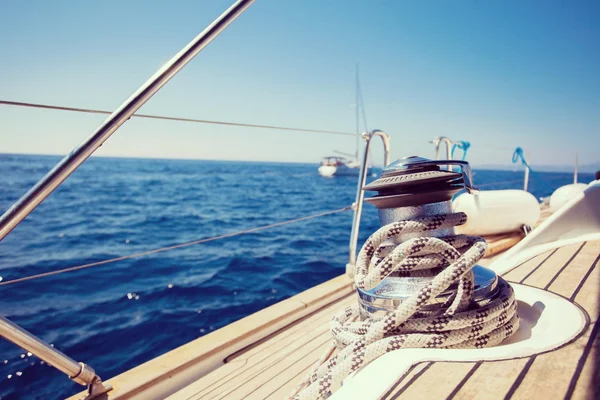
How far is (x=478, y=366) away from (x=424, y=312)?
15 cm

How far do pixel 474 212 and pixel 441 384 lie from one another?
229 cm

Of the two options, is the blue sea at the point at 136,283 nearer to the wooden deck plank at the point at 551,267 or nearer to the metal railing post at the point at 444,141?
the metal railing post at the point at 444,141

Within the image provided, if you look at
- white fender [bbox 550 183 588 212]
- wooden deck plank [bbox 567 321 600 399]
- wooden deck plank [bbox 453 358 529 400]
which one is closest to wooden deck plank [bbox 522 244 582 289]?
wooden deck plank [bbox 567 321 600 399]

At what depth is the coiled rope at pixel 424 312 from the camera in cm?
72

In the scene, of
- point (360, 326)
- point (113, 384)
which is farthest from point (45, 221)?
point (360, 326)

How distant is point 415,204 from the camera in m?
0.85

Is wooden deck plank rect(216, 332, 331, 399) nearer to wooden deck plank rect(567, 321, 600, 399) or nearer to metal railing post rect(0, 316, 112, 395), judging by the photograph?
metal railing post rect(0, 316, 112, 395)

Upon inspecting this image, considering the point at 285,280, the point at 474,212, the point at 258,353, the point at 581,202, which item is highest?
the point at 581,202

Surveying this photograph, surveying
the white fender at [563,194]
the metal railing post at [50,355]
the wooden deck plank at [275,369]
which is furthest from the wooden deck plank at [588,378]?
the white fender at [563,194]

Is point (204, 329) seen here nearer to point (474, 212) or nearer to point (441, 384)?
point (474, 212)

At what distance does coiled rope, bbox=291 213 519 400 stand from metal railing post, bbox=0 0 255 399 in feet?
1.94

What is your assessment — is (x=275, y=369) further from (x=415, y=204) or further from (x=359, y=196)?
(x=359, y=196)

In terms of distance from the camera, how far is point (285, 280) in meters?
5.30

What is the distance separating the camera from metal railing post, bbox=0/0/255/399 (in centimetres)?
68
